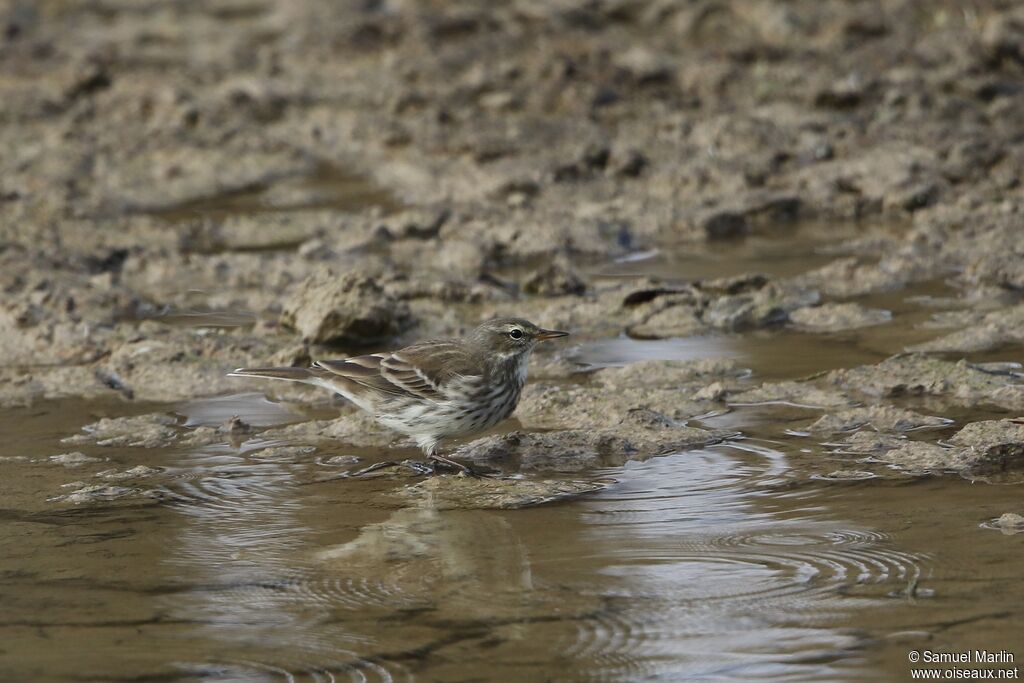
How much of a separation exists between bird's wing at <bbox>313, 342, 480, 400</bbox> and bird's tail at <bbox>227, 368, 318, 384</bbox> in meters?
0.07

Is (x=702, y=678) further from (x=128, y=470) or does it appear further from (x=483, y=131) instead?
(x=483, y=131)

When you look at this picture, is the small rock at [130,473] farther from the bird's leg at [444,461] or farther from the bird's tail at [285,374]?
the bird's leg at [444,461]

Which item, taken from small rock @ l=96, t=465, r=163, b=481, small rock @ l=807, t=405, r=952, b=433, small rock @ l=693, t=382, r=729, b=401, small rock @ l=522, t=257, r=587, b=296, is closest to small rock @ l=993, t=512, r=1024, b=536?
small rock @ l=807, t=405, r=952, b=433

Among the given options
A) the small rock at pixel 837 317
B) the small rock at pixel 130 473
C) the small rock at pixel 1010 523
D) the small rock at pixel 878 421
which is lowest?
the small rock at pixel 1010 523

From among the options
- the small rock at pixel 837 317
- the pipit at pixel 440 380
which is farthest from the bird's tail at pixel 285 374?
the small rock at pixel 837 317

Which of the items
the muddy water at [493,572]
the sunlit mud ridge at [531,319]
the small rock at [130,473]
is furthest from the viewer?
the small rock at [130,473]

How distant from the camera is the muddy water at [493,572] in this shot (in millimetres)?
4605

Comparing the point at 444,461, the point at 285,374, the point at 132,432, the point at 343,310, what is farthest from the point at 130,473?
the point at 343,310

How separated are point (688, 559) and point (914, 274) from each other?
5142 millimetres

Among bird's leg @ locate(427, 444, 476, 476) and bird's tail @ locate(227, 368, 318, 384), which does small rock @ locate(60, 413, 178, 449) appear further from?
bird's leg @ locate(427, 444, 476, 476)

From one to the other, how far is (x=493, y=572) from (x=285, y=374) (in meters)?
2.58

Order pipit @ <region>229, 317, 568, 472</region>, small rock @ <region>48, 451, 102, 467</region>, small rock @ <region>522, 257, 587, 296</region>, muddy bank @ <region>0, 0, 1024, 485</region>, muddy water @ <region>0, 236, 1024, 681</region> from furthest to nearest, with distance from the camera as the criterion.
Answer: small rock @ <region>522, 257, 587, 296</region> < muddy bank @ <region>0, 0, 1024, 485</region> < pipit @ <region>229, 317, 568, 472</region> < small rock @ <region>48, 451, 102, 467</region> < muddy water @ <region>0, 236, 1024, 681</region>

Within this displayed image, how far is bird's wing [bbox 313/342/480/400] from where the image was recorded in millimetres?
7152

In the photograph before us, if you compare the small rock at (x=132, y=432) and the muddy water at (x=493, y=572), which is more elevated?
the small rock at (x=132, y=432)
